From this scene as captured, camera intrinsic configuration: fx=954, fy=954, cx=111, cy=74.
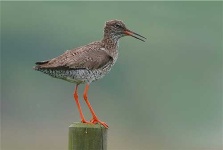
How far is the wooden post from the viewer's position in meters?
11.4

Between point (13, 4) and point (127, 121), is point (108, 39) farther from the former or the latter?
point (13, 4)

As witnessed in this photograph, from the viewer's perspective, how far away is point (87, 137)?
11.4 m

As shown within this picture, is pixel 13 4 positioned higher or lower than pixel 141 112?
higher

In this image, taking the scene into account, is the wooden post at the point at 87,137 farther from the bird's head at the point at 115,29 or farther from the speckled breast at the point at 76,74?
the bird's head at the point at 115,29

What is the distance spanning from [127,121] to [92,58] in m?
24.4

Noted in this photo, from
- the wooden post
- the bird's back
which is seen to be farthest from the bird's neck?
the wooden post

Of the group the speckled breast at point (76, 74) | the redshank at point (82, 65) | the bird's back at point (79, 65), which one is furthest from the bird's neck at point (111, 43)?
the speckled breast at point (76, 74)

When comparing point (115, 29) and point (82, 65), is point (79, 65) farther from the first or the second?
point (115, 29)

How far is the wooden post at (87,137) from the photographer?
11352mm

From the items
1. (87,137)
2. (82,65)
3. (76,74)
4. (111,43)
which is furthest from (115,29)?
(87,137)

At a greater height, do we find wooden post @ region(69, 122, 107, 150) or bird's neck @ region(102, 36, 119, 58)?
bird's neck @ region(102, 36, 119, 58)

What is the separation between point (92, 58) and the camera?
543 inches

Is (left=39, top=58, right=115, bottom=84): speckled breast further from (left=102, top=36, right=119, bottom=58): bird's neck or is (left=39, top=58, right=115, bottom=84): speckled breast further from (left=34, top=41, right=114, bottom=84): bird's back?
(left=102, top=36, right=119, bottom=58): bird's neck

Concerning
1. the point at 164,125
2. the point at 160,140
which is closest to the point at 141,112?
the point at 164,125
